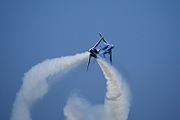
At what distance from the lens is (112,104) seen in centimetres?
10712

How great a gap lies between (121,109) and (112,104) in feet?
5.63

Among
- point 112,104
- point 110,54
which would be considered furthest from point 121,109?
point 110,54

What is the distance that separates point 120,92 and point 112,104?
8.61ft

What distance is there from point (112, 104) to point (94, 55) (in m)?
11.3

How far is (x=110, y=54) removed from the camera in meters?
102

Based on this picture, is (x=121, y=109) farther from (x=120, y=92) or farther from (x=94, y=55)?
(x=94, y=55)

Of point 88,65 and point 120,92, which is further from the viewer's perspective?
point 120,92

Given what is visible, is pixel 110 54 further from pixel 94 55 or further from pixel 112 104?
pixel 112 104

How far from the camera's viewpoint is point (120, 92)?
106125mm

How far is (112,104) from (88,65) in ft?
36.1

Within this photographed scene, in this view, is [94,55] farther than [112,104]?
No

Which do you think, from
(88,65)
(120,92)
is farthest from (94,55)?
(120,92)

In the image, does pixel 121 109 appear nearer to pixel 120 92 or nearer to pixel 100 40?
pixel 120 92

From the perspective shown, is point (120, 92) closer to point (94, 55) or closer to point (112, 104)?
point (112, 104)
